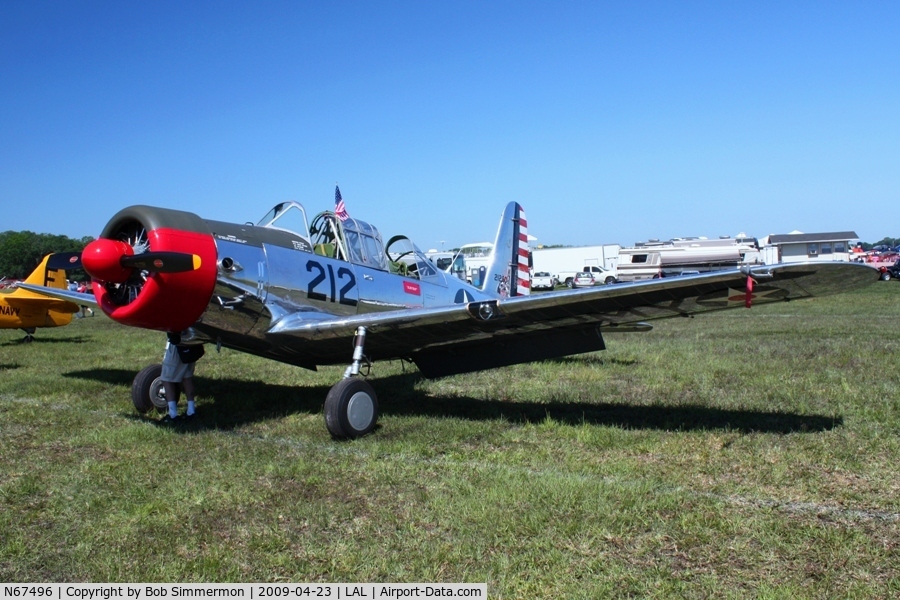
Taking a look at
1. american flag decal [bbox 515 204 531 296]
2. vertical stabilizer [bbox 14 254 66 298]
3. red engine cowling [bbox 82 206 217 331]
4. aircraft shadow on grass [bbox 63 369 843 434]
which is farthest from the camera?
vertical stabilizer [bbox 14 254 66 298]

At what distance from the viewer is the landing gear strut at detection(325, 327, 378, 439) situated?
20.2ft

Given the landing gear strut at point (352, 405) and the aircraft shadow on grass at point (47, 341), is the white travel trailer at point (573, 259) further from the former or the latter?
the landing gear strut at point (352, 405)

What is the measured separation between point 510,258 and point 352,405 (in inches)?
233

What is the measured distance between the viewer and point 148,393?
7.86 m

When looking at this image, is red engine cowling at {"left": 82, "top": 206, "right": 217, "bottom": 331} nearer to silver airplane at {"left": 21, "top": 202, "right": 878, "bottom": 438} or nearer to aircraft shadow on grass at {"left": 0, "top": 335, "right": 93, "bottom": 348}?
silver airplane at {"left": 21, "top": 202, "right": 878, "bottom": 438}

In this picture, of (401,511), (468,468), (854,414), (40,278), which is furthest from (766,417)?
(40,278)

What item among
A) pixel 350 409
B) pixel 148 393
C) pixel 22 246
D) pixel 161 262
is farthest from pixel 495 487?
pixel 22 246

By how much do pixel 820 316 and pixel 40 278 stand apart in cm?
1919

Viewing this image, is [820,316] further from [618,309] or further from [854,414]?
[618,309]

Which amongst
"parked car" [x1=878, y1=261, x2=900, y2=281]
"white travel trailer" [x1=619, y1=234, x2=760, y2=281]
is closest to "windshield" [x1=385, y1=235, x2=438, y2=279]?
"white travel trailer" [x1=619, y1=234, x2=760, y2=281]

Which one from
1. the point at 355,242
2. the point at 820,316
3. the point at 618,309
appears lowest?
the point at 820,316

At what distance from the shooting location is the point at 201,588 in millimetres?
3289

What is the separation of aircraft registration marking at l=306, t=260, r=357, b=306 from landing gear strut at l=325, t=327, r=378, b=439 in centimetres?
93

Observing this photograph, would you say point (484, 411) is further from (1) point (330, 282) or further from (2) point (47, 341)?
(2) point (47, 341)
